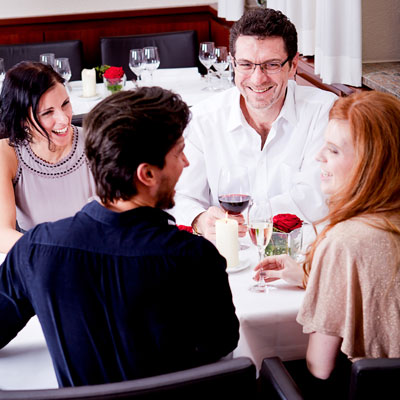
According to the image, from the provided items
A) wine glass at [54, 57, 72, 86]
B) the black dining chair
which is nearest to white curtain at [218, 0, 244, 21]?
wine glass at [54, 57, 72, 86]

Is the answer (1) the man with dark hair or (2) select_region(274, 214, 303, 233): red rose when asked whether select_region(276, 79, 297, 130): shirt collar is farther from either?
(1) the man with dark hair

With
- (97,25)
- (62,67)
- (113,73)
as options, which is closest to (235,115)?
(113,73)

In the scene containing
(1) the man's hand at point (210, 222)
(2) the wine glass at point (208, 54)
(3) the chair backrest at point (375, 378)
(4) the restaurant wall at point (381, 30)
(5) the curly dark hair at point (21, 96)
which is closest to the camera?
(3) the chair backrest at point (375, 378)

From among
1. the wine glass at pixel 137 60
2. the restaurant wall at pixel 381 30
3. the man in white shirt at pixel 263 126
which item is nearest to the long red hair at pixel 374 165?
the man in white shirt at pixel 263 126

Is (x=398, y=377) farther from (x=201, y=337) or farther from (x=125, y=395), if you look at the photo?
(x=125, y=395)

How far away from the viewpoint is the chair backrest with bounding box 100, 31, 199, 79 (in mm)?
4266

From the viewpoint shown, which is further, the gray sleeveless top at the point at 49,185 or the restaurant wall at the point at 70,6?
the restaurant wall at the point at 70,6

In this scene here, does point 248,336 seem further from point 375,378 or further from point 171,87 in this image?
point 171,87

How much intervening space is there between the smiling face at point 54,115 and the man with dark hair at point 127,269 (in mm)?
899

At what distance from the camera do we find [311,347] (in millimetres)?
1270

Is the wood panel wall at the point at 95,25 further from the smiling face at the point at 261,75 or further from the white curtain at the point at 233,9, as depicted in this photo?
the smiling face at the point at 261,75

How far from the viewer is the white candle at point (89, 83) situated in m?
3.34

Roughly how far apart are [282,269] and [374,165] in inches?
16.0

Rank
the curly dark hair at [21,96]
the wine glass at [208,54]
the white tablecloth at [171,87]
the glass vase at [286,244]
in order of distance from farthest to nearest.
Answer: the wine glass at [208,54]
the white tablecloth at [171,87]
the curly dark hair at [21,96]
the glass vase at [286,244]
